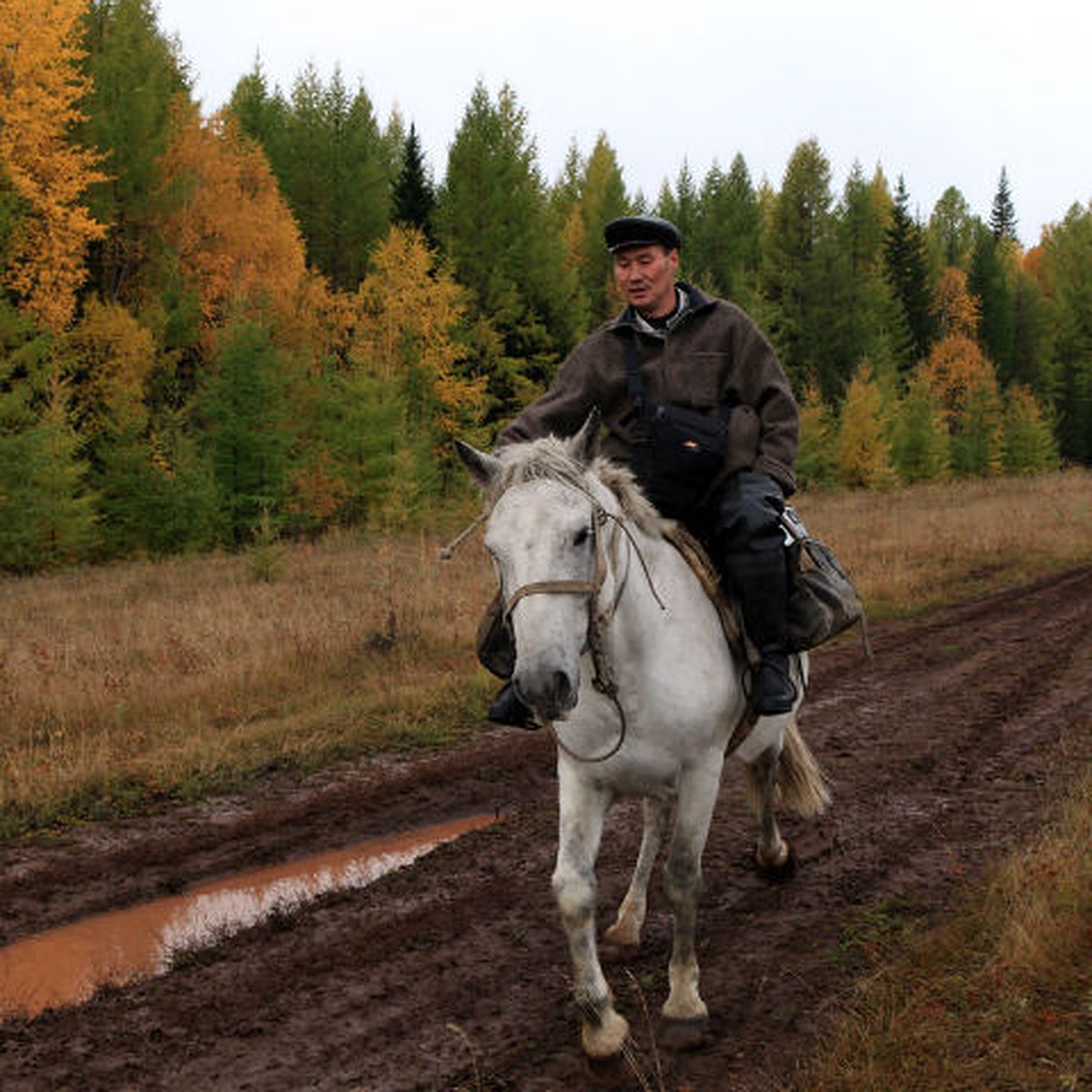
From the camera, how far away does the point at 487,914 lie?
194 inches

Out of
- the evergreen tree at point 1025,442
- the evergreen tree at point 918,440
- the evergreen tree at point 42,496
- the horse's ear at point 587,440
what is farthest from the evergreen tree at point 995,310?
the horse's ear at point 587,440

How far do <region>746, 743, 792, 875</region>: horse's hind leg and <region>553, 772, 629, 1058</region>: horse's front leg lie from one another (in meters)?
1.80

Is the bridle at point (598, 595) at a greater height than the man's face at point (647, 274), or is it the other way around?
the man's face at point (647, 274)

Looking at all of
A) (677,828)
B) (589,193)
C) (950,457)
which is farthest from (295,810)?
(589,193)

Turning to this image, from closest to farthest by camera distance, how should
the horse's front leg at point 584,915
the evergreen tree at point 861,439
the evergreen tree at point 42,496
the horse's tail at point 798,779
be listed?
the horse's front leg at point 584,915 → the horse's tail at point 798,779 → the evergreen tree at point 42,496 → the evergreen tree at point 861,439

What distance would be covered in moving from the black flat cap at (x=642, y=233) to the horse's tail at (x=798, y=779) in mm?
2735

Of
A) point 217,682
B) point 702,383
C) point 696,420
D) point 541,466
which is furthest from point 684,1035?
point 217,682

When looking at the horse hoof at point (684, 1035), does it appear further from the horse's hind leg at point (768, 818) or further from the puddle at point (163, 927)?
the puddle at point (163, 927)

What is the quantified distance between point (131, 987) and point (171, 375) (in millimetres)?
22597

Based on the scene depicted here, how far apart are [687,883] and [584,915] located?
50 cm

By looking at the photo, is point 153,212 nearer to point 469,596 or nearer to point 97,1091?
point 469,596

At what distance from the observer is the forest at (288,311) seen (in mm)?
20016

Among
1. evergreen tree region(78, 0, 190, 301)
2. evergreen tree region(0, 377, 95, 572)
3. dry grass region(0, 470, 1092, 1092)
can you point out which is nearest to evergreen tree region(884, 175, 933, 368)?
dry grass region(0, 470, 1092, 1092)

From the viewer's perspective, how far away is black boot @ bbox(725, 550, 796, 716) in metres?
4.05
